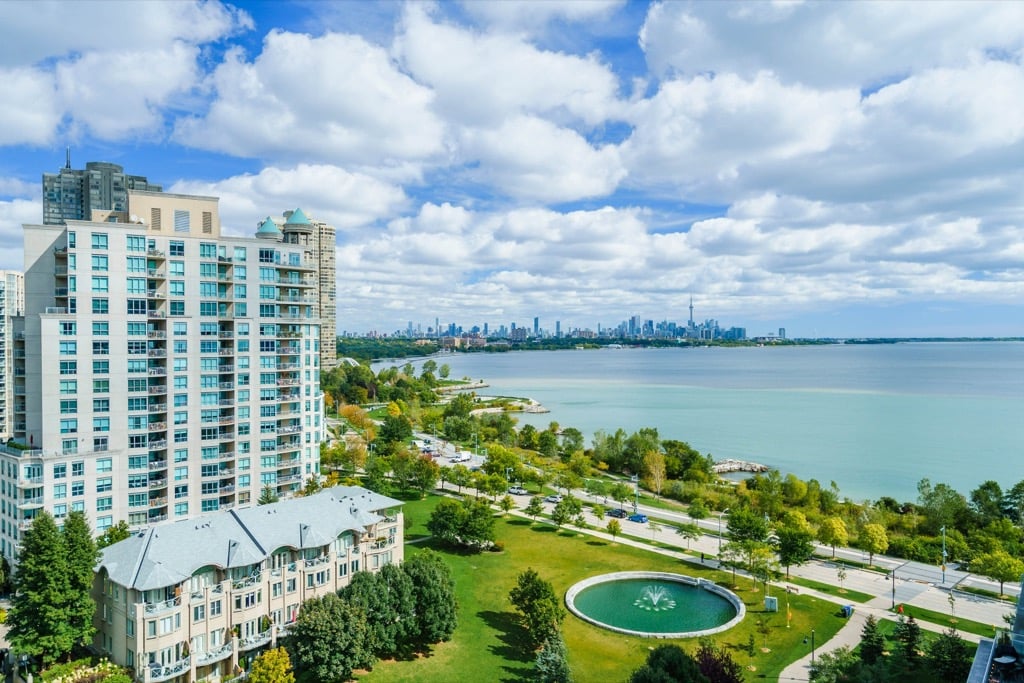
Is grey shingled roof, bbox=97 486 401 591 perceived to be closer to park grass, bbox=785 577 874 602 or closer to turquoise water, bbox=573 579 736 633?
turquoise water, bbox=573 579 736 633

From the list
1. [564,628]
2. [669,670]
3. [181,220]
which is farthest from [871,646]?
[181,220]

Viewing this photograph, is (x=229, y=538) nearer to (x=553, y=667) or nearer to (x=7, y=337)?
(x=553, y=667)

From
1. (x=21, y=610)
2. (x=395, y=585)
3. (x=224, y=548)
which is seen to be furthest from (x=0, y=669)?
(x=395, y=585)

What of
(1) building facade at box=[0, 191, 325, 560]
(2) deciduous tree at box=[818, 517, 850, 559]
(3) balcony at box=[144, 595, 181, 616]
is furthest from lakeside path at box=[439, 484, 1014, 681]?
(3) balcony at box=[144, 595, 181, 616]

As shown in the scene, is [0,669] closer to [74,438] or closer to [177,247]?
[74,438]

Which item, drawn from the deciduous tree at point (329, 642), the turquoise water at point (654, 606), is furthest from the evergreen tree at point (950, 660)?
the deciduous tree at point (329, 642)

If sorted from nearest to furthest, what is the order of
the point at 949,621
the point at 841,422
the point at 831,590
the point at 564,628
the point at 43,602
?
the point at 43,602, the point at 564,628, the point at 949,621, the point at 831,590, the point at 841,422
